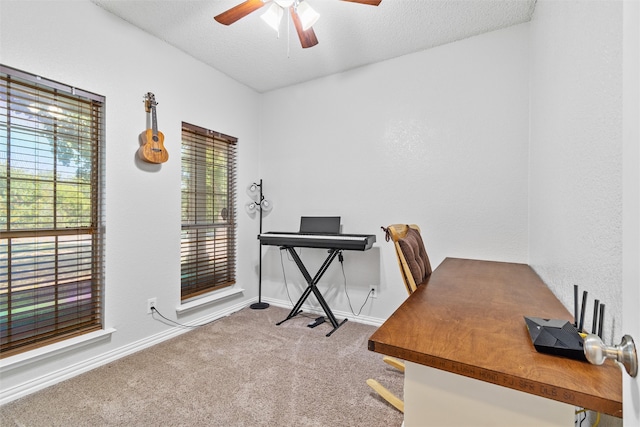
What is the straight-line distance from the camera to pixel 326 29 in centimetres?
233

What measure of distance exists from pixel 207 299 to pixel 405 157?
2375mm

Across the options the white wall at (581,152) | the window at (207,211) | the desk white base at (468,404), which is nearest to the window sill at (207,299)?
the window at (207,211)

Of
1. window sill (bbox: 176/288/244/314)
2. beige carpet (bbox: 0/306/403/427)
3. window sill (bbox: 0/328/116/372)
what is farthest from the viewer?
window sill (bbox: 176/288/244/314)

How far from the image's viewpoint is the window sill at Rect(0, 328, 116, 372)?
Answer: 1.65 m

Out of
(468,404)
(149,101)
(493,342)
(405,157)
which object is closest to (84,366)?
(149,101)

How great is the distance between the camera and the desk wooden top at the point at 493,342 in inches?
25.8

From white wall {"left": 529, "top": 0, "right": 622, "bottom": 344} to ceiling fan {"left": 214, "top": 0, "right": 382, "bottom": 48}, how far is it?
3.35 feet

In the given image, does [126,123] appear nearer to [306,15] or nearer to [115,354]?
[306,15]

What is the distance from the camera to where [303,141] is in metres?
3.23

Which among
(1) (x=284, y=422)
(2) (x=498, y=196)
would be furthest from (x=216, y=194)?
(2) (x=498, y=196)

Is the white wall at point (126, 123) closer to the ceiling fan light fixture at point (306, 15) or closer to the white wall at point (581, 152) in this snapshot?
the ceiling fan light fixture at point (306, 15)

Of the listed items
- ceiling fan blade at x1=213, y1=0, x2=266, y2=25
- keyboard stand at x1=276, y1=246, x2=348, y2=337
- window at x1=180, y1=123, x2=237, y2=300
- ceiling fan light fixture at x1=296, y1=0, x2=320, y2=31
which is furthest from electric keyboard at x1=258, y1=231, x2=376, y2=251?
ceiling fan blade at x1=213, y1=0, x2=266, y2=25

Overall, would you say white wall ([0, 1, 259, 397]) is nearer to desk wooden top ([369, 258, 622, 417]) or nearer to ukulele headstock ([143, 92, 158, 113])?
ukulele headstock ([143, 92, 158, 113])

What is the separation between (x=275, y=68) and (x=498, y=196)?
2.44 metres
